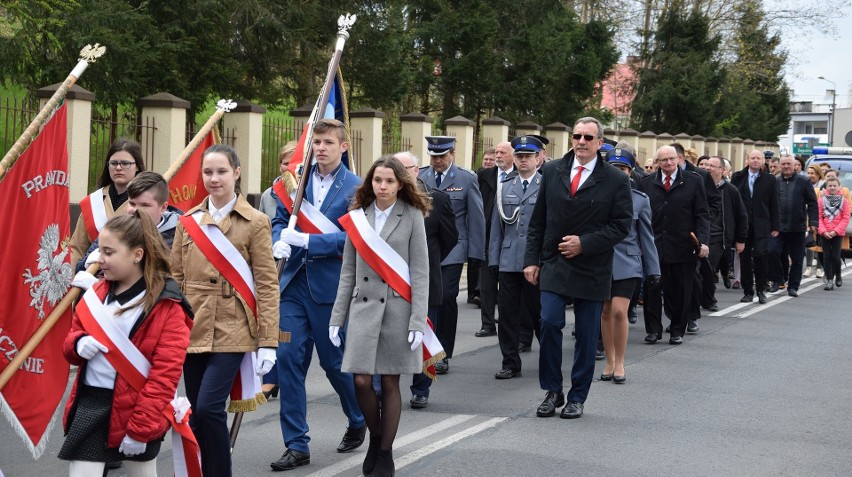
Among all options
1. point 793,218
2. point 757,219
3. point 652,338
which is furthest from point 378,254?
point 793,218

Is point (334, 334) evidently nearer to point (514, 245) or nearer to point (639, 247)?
point (514, 245)

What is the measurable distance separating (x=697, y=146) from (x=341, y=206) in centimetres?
3743

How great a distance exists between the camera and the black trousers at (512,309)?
10.0m

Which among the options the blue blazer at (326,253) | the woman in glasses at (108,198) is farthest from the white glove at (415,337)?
the woman in glasses at (108,198)

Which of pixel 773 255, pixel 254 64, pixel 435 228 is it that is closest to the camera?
pixel 435 228

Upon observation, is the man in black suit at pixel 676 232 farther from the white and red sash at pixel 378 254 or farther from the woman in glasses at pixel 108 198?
the woman in glasses at pixel 108 198

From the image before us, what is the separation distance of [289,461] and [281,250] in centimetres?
115

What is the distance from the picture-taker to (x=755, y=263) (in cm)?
1688

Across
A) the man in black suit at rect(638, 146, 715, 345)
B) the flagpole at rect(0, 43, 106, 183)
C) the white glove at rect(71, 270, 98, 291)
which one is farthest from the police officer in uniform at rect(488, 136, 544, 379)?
the white glove at rect(71, 270, 98, 291)

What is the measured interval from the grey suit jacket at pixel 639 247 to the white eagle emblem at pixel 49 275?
5191 millimetres

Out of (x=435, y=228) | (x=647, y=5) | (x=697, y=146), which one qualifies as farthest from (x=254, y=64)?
(x=647, y=5)

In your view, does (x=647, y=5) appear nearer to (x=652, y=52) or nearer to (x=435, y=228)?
(x=652, y=52)

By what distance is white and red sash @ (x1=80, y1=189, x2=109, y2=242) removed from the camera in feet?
21.6

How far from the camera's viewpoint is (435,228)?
873cm
